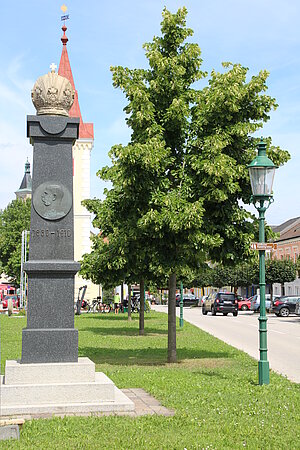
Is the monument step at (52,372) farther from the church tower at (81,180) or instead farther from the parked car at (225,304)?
the church tower at (81,180)

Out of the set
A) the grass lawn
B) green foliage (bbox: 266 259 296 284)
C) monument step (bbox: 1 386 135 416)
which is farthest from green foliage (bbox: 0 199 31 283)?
monument step (bbox: 1 386 135 416)

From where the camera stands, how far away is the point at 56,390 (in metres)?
8.34

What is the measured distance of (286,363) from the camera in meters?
15.3

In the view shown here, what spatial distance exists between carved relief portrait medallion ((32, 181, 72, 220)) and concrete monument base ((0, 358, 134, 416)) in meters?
2.16

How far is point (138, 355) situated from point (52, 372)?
790 centimetres

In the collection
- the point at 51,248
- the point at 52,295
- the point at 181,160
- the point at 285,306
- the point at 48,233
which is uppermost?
the point at 181,160

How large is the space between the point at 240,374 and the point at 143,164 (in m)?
4.38

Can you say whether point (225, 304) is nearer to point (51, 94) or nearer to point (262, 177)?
point (262, 177)

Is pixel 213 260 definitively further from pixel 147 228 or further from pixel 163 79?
pixel 163 79

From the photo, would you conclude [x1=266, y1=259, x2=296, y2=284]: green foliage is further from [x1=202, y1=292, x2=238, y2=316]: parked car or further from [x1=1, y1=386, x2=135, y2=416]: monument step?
[x1=1, y1=386, x2=135, y2=416]: monument step

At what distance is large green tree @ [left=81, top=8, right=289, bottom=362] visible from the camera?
13.0 meters

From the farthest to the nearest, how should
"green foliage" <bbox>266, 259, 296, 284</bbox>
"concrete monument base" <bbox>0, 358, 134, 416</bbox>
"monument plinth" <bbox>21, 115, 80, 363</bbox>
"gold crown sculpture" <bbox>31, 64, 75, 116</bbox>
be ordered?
"green foliage" <bbox>266, 259, 296, 284</bbox> → "gold crown sculpture" <bbox>31, 64, 75, 116</bbox> → "monument plinth" <bbox>21, 115, 80, 363</bbox> → "concrete monument base" <bbox>0, 358, 134, 416</bbox>

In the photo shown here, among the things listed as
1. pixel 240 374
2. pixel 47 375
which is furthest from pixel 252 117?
pixel 47 375

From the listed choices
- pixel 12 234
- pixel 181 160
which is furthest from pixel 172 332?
pixel 12 234
